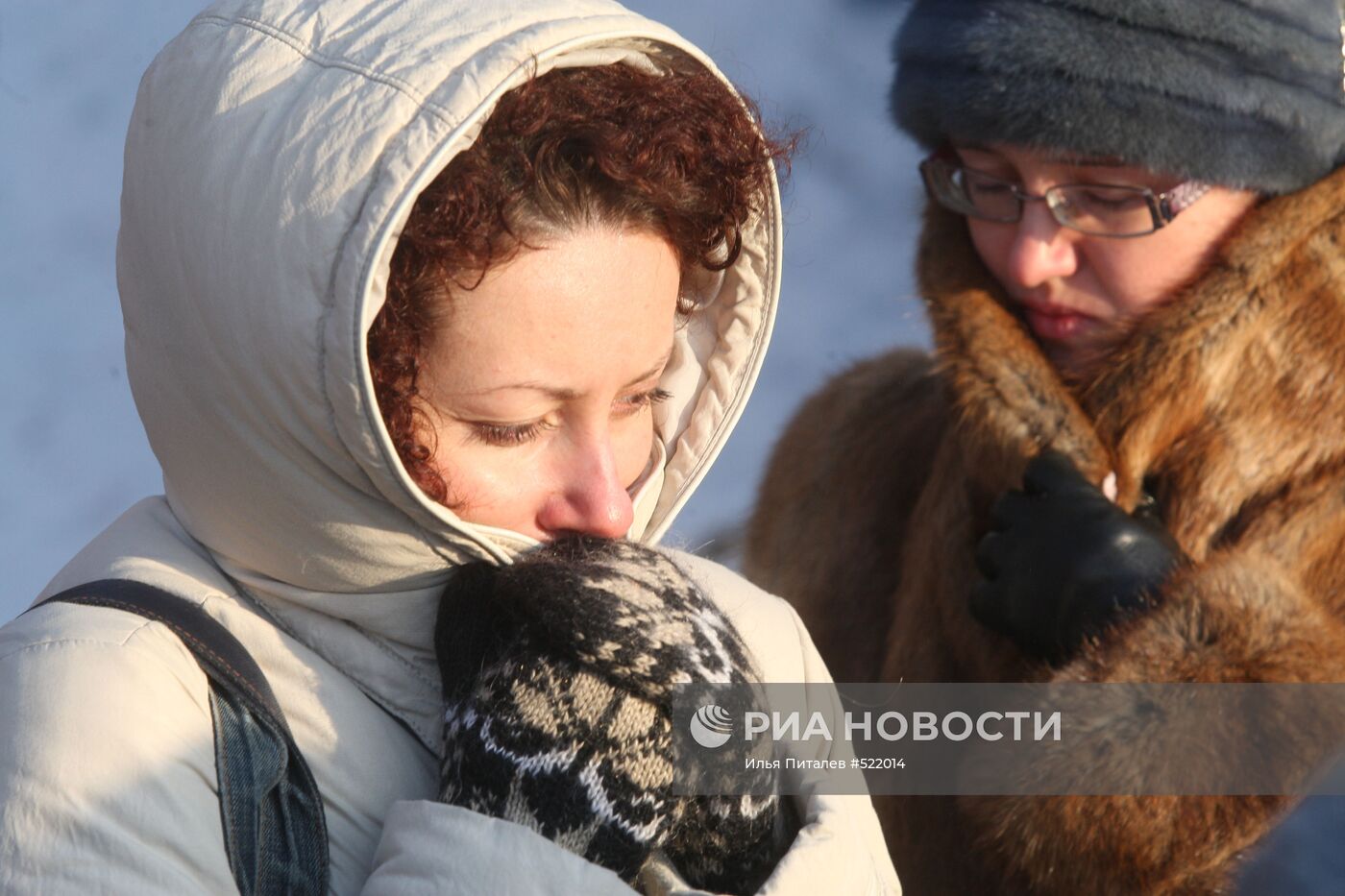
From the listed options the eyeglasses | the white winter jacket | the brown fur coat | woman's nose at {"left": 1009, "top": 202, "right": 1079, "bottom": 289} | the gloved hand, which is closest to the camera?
the white winter jacket

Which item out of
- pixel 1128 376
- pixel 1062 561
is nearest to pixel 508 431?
pixel 1062 561

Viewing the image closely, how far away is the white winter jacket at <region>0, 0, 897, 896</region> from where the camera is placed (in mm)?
900

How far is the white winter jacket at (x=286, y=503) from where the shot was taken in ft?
2.95

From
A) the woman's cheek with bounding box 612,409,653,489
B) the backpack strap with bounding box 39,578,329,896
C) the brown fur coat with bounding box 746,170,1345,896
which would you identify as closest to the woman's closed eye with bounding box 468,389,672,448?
the woman's cheek with bounding box 612,409,653,489

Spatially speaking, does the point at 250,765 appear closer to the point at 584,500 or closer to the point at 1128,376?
the point at 584,500

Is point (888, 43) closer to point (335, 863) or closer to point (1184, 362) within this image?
point (1184, 362)

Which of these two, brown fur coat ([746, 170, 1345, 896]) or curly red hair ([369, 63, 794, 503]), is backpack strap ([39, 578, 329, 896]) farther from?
brown fur coat ([746, 170, 1345, 896])

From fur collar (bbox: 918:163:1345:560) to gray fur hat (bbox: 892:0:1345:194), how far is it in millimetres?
76

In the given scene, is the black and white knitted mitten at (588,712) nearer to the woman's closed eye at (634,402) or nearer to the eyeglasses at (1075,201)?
the woman's closed eye at (634,402)

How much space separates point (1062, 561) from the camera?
176cm

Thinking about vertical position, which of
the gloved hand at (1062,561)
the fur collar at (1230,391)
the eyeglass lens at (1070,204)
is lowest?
the gloved hand at (1062,561)

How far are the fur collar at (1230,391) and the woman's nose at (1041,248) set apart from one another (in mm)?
155

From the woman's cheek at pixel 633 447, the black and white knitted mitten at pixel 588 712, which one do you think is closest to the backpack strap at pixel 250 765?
the black and white knitted mitten at pixel 588 712

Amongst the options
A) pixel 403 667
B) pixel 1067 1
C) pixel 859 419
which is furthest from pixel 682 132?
pixel 859 419
